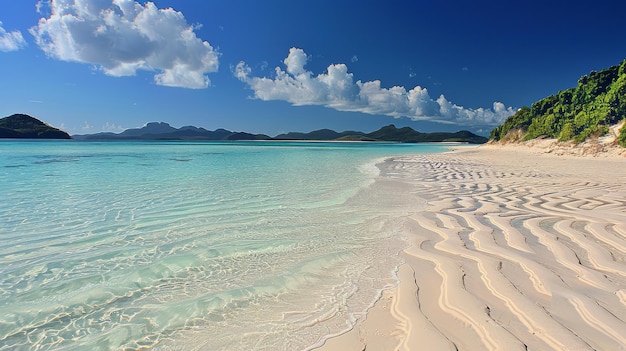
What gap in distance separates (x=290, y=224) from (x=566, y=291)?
479cm

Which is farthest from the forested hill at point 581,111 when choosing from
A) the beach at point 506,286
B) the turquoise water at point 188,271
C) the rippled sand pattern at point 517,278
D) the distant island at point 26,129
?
the distant island at point 26,129

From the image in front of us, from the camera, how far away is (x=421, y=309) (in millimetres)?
3293

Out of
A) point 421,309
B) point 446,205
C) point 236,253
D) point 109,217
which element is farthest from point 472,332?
point 109,217

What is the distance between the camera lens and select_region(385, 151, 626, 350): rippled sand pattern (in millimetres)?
2746

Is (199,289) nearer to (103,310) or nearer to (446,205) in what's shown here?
(103,310)

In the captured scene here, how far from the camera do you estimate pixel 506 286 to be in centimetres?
367

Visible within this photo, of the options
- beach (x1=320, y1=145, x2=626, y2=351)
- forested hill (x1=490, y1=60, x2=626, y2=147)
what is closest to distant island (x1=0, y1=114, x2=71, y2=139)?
forested hill (x1=490, y1=60, x2=626, y2=147)

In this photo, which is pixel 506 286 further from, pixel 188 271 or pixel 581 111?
pixel 581 111

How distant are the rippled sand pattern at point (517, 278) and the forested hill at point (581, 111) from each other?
28.7 meters

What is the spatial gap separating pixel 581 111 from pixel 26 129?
670 ft

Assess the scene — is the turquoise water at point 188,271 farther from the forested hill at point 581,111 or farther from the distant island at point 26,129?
the distant island at point 26,129

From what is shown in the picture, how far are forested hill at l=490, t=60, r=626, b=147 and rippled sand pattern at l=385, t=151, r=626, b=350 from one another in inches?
1130

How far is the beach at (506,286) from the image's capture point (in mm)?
2744

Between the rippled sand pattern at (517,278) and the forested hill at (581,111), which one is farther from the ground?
the forested hill at (581,111)
